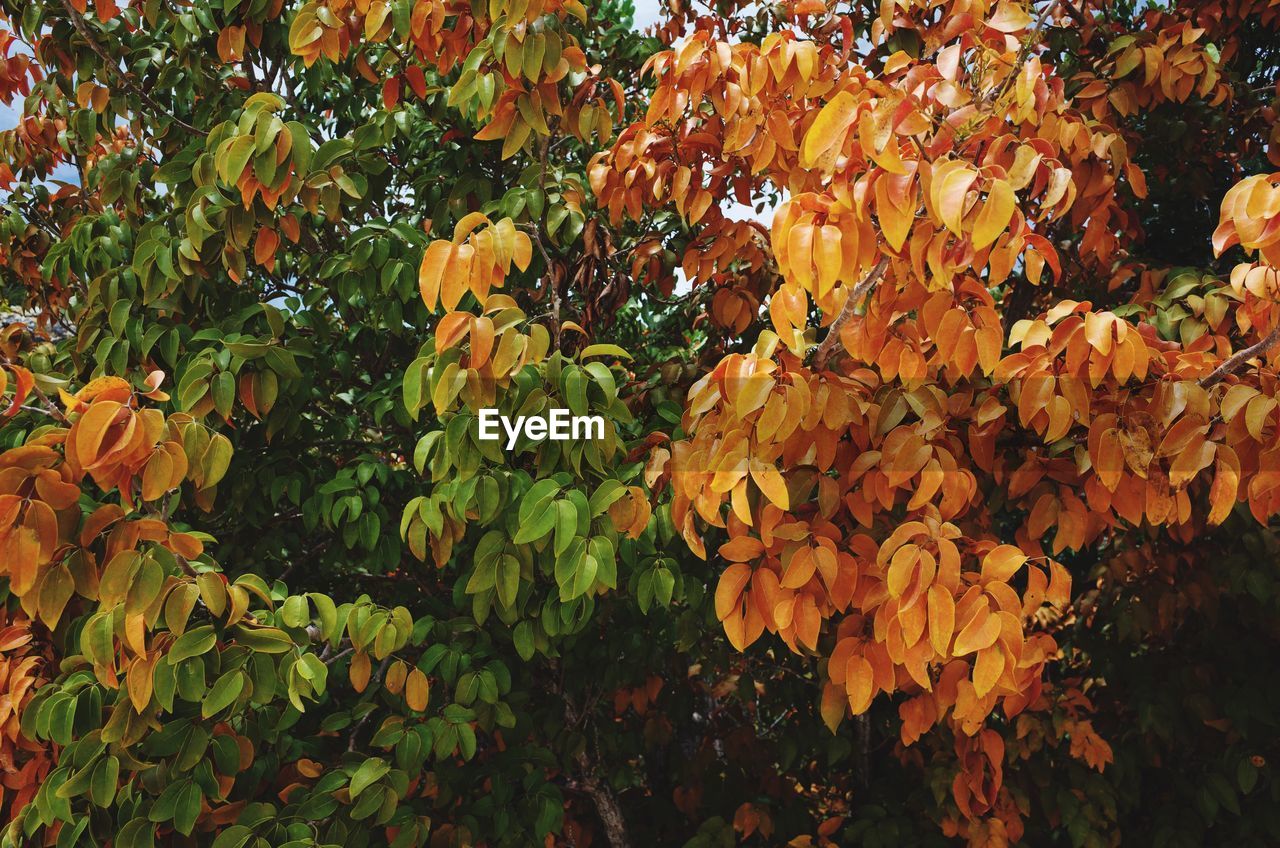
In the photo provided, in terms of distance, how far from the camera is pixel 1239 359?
4.73 feet

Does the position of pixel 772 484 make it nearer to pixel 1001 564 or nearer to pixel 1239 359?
pixel 1001 564

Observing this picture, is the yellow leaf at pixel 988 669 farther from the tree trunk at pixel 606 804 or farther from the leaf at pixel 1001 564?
the tree trunk at pixel 606 804

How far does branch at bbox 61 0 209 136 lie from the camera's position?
8.05 feet

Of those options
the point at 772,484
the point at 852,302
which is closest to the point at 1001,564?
the point at 772,484

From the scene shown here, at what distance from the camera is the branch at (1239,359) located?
139 centimetres

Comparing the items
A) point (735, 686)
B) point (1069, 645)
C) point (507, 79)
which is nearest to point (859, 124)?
point (507, 79)

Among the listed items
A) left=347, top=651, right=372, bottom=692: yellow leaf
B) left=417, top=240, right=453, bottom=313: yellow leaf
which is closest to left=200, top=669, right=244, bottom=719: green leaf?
left=347, top=651, right=372, bottom=692: yellow leaf

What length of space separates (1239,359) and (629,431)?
58.8 inches

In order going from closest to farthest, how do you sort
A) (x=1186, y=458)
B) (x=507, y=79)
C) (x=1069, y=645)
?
(x=1186, y=458)
(x=507, y=79)
(x=1069, y=645)

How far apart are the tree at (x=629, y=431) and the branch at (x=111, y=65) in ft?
0.10

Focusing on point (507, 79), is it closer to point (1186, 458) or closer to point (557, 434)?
point (557, 434)

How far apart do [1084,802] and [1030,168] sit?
2472 mm

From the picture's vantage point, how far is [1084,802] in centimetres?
299

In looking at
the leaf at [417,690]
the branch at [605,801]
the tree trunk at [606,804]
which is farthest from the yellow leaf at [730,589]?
the tree trunk at [606,804]
